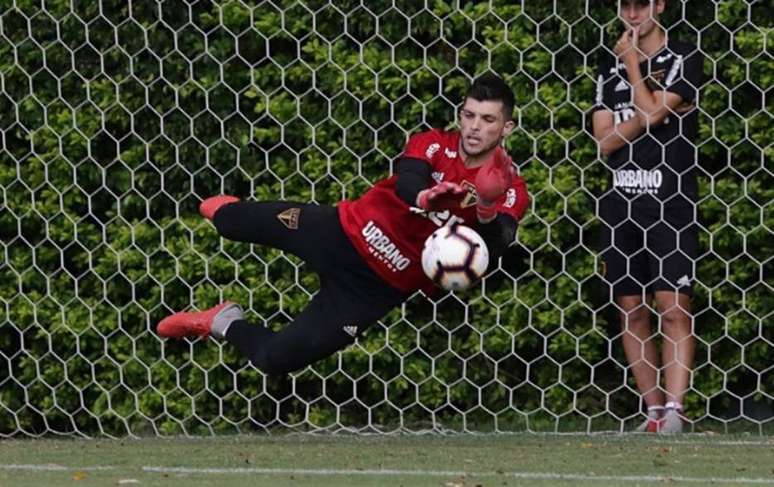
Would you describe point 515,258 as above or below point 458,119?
below

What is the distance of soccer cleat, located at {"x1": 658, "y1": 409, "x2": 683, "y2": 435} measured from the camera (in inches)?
307

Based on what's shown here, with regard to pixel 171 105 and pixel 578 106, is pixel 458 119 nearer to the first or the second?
pixel 578 106

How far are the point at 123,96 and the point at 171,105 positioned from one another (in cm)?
20

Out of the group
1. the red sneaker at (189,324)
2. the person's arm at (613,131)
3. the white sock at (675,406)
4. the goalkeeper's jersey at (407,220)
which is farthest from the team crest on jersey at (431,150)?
the white sock at (675,406)

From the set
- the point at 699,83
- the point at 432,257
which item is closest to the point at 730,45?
the point at 699,83

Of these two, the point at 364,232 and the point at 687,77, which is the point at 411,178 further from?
the point at 687,77

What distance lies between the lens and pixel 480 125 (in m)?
7.27

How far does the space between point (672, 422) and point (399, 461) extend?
57.1 inches

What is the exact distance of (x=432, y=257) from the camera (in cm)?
686

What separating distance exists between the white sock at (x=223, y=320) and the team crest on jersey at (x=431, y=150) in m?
0.96

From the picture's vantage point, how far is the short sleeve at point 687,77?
779 cm

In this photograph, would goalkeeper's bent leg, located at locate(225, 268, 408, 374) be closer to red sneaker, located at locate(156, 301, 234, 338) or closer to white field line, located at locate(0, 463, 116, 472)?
red sneaker, located at locate(156, 301, 234, 338)

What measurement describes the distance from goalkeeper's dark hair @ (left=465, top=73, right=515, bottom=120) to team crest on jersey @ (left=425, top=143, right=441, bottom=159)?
0.21 m

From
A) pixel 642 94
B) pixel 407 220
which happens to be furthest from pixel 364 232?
pixel 642 94
